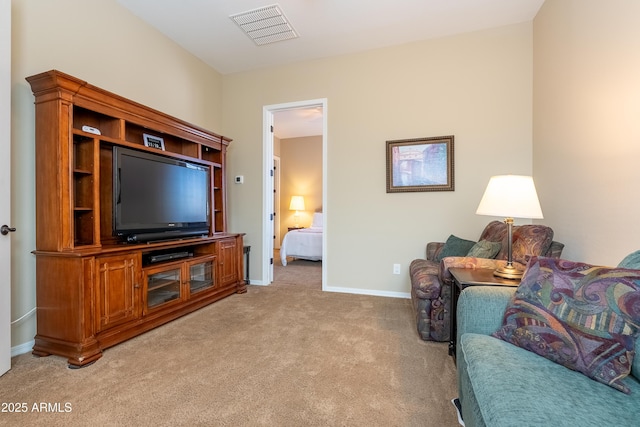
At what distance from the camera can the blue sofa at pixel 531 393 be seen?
77cm

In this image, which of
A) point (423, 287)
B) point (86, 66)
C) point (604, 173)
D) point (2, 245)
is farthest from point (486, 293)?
point (86, 66)

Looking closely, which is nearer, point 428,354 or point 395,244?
point 428,354

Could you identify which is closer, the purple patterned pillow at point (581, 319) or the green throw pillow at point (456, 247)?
the purple patterned pillow at point (581, 319)

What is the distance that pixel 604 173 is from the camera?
177 cm

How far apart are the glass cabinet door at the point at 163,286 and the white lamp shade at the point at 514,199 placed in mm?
2560

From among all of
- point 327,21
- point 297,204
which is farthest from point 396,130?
point 297,204

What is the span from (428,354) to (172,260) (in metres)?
2.28

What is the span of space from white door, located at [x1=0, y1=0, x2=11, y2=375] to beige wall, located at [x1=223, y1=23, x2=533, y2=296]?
7.76 feet

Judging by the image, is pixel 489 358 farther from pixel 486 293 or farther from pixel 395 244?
pixel 395 244

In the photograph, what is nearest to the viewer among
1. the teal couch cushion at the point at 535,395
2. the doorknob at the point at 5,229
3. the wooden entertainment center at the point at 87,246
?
the teal couch cushion at the point at 535,395

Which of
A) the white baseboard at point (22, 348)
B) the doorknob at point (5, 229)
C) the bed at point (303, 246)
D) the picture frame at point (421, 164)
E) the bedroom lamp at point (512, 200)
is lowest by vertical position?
the white baseboard at point (22, 348)

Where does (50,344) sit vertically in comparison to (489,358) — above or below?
below

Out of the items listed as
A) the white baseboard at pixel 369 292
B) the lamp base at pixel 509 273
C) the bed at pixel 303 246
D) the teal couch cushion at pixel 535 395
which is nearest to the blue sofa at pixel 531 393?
the teal couch cushion at pixel 535 395

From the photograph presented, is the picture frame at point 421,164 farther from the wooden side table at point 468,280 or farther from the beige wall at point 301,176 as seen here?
the beige wall at point 301,176
